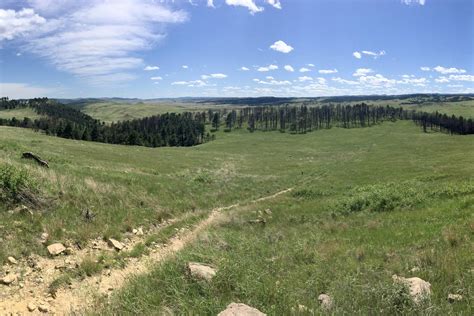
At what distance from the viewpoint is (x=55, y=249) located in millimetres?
11883

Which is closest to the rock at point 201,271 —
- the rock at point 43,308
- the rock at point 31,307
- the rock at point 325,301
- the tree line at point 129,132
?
the rock at point 325,301

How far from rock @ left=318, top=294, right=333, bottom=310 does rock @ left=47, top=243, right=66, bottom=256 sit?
28.4 ft

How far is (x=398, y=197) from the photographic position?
2103cm

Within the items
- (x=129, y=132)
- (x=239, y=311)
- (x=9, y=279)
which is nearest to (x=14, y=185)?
(x=9, y=279)

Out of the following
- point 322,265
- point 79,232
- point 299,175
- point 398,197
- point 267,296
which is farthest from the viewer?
point 299,175

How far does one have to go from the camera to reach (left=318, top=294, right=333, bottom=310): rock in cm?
627

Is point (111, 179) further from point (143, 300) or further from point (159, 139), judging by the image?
point (159, 139)

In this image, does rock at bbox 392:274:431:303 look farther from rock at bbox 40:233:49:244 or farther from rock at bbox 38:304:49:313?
rock at bbox 40:233:49:244

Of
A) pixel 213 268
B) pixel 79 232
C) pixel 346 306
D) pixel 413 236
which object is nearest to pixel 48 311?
pixel 213 268

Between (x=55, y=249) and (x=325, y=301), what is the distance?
9.09 metres

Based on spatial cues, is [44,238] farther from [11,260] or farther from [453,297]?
[453,297]

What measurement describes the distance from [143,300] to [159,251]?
21.5ft

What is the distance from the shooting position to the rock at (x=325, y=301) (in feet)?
20.6

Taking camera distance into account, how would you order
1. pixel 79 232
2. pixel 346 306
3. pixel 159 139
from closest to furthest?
pixel 346 306 → pixel 79 232 → pixel 159 139
